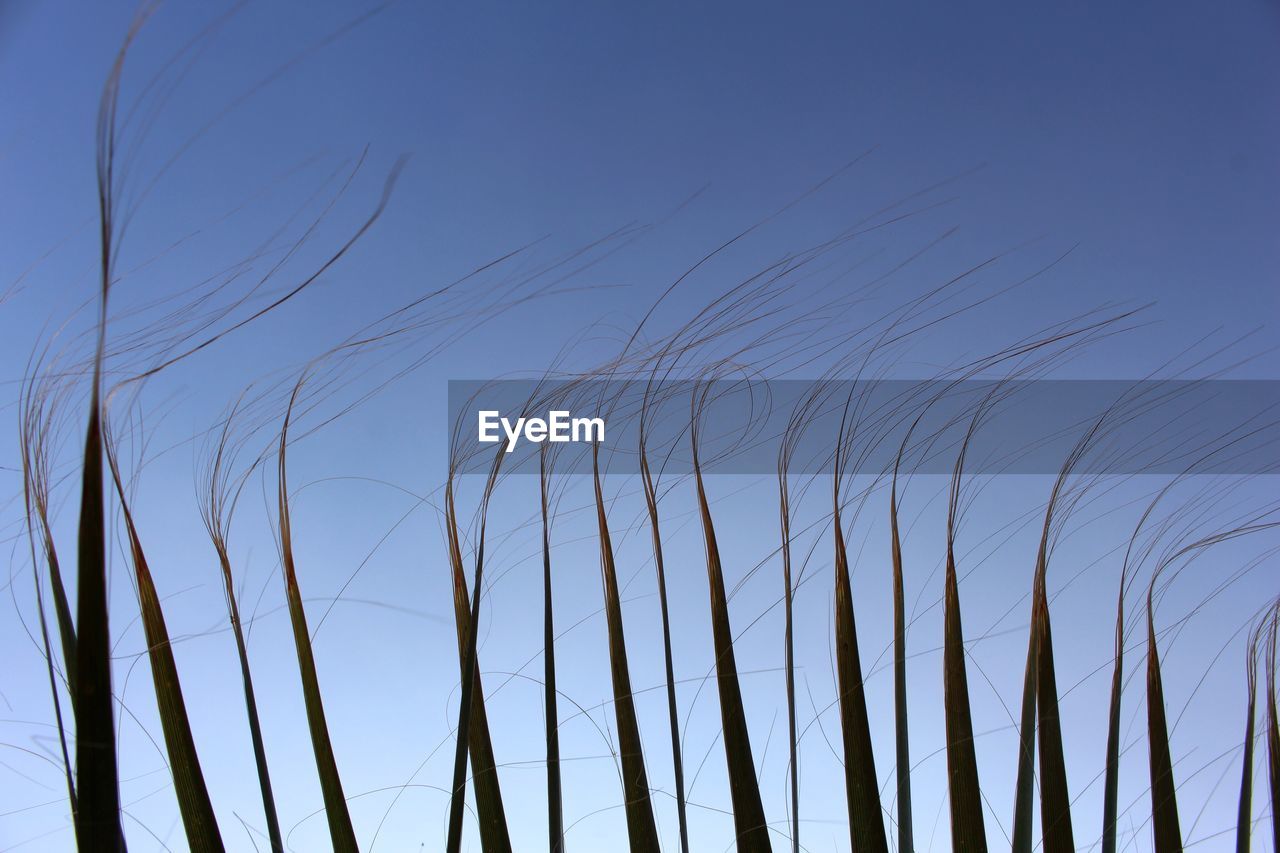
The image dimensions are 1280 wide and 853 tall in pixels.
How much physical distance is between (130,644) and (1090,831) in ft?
4.59

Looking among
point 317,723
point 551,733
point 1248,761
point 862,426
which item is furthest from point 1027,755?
point 317,723

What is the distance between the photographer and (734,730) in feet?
3.76

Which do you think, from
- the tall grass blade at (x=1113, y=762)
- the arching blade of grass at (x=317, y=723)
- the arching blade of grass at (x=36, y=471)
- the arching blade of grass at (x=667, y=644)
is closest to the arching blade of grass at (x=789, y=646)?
the arching blade of grass at (x=667, y=644)

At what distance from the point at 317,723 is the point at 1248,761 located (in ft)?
4.46

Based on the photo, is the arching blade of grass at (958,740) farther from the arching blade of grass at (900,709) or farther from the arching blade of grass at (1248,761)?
the arching blade of grass at (1248,761)

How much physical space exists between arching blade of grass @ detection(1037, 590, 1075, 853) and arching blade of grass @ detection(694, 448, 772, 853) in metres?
0.41

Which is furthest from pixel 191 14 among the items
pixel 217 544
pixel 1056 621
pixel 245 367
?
pixel 1056 621

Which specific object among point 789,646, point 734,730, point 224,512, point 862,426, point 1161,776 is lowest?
point 1161,776

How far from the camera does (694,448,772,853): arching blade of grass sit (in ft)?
3.74

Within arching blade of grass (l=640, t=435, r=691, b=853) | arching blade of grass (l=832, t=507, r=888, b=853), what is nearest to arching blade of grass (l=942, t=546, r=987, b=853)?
arching blade of grass (l=832, t=507, r=888, b=853)

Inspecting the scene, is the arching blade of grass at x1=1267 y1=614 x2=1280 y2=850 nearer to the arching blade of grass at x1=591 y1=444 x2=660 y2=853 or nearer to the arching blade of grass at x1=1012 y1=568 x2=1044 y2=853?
the arching blade of grass at x1=1012 y1=568 x2=1044 y2=853

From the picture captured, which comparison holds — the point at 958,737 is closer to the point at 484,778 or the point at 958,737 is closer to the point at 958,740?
the point at 958,740

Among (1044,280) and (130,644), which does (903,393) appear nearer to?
(1044,280)

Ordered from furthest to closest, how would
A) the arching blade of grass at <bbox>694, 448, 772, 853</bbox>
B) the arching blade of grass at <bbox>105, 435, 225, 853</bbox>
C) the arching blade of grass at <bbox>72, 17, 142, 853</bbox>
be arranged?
the arching blade of grass at <bbox>694, 448, 772, 853</bbox>, the arching blade of grass at <bbox>105, 435, 225, 853</bbox>, the arching blade of grass at <bbox>72, 17, 142, 853</bbox>
